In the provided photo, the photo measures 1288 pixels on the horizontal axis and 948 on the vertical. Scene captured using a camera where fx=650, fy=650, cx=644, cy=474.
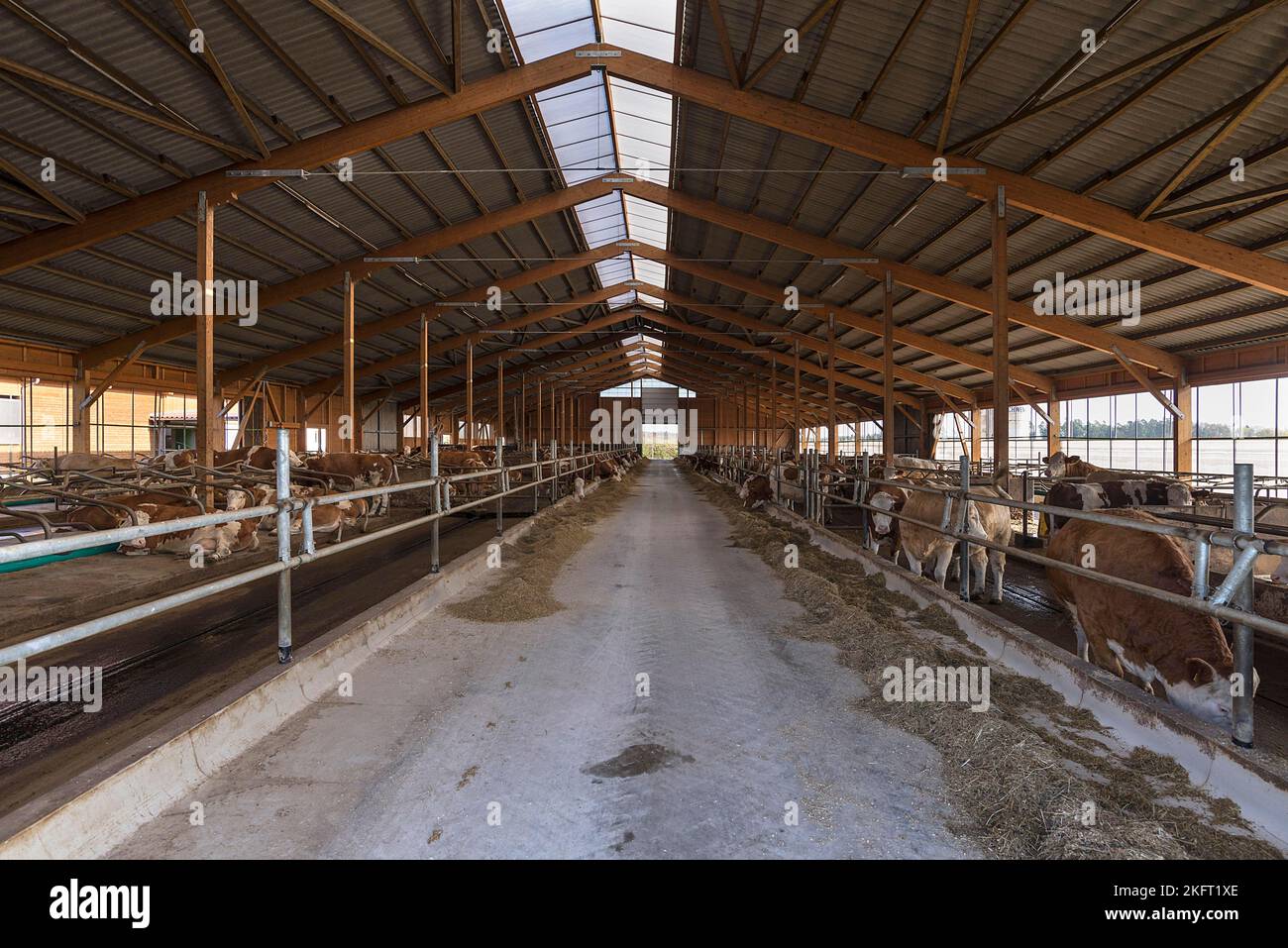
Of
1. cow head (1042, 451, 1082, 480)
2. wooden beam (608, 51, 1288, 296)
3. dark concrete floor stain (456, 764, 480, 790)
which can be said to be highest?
wooden beam (608, 51, 1288, 296)

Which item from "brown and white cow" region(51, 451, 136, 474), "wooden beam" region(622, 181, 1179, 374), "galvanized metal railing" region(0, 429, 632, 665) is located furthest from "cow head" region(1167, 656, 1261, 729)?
"brown and white cow" region(51, 451, 136, 474)

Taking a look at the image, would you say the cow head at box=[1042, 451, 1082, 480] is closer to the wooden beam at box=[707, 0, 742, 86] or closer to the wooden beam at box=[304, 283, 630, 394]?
the wooden beam at box=[707, 0, 742, 86]

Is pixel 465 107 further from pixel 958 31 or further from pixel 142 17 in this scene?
pixel 958 31

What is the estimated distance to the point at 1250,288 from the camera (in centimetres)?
1458

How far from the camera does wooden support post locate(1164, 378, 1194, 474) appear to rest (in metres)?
19.7

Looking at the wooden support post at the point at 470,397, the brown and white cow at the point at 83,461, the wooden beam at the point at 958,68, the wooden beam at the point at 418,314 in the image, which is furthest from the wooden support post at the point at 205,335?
the wooden support post at the point at 470,397

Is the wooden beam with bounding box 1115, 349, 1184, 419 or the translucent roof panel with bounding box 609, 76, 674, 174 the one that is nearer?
the translucent roof panel with bounding box 609, 76, 674, 174

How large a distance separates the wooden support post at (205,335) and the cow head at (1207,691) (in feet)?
40.4

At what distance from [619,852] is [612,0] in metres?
12.7

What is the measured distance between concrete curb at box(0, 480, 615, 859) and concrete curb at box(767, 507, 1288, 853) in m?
4.22

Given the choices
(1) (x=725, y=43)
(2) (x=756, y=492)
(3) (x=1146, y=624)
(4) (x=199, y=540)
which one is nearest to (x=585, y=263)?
(2) (x=756, y=492)

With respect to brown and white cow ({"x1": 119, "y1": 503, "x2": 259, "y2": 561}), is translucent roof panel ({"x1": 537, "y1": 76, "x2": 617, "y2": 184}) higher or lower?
higher

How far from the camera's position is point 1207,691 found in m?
3.27

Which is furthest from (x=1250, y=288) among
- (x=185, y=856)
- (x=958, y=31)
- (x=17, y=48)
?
(x=17, y=48)
